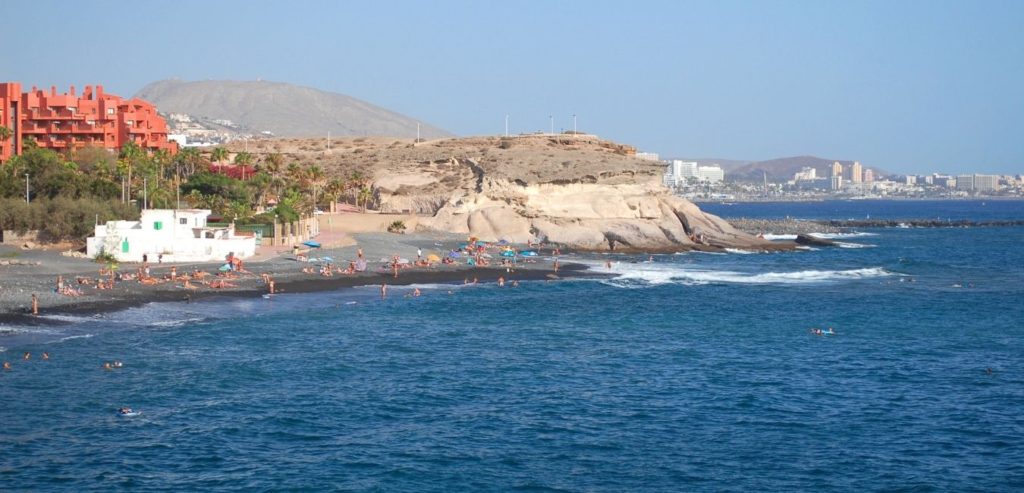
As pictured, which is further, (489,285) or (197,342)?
(489,285)

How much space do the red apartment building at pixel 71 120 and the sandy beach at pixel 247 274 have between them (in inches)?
1092

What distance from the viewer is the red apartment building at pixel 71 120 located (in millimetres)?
89750

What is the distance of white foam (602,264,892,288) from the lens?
63.7 metres

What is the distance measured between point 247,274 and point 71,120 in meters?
46.0

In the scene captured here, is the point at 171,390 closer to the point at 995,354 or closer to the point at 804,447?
the point at 804,447

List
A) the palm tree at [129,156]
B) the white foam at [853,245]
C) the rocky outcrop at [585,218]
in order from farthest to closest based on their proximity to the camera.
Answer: the white foam at [853,245] < the rocky outcrop at [585,218] < the palm tree at [129,156]

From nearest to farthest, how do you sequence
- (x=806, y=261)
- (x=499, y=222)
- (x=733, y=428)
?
1. (x=733, y=428)
2. (x=806, y=261)
3. (x=499, y=222)

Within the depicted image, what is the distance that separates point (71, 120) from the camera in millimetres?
93500

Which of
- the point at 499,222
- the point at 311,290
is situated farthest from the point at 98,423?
the point at 499,222

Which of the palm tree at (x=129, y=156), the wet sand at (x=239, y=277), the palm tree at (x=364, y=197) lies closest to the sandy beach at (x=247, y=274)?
the wet sand at (x=239, y=277)

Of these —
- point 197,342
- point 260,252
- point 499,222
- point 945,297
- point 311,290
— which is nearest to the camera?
point 197,342

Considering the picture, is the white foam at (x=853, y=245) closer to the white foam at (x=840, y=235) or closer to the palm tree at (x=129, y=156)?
the white foam at (x=840, y=235)

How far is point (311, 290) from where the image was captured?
54.3 metres

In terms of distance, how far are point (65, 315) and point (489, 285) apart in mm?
23344
